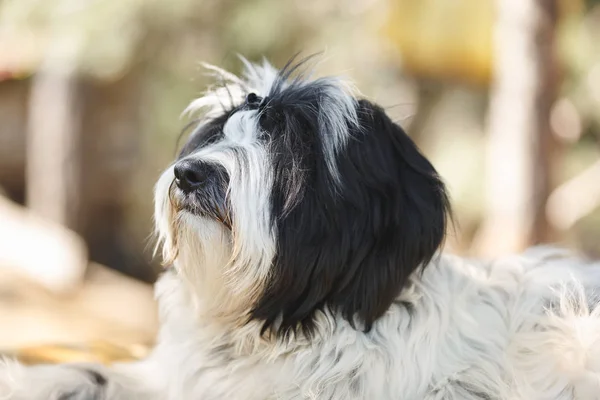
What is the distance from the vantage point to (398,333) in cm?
215

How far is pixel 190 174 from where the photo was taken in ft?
6.70

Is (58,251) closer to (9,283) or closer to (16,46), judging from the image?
(9,283)

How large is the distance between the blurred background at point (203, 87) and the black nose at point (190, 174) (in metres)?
3.37

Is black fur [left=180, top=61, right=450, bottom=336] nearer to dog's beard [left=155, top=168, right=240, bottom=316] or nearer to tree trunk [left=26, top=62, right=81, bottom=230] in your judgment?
dog's beard [left=155, top=168, right=240, bottom=316]


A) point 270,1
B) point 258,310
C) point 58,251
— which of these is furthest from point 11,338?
point 270,1

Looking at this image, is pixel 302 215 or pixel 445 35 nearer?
pixel 302 215

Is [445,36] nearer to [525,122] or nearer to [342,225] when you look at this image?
[525,122]

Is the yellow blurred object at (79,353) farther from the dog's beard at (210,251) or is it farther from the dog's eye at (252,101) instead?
the dog's eye at (252,101)

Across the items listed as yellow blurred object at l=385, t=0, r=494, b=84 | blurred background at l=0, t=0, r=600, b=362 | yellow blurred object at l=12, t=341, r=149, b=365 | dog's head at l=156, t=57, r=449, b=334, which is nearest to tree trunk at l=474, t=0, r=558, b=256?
blurred background at l=0, t=0, r=600, b=362

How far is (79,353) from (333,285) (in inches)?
58.1

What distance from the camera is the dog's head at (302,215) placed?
6.74 feet

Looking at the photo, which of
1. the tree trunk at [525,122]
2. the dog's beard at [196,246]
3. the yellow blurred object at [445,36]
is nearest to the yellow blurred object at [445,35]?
the yellow blurred object at [445,36]

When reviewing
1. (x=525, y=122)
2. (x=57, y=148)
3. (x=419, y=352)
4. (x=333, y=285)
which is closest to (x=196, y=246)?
(x=333, y=285)

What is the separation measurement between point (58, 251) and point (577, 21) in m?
5.49
